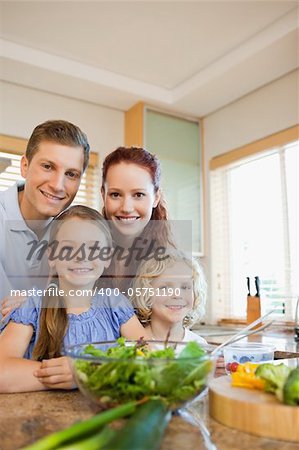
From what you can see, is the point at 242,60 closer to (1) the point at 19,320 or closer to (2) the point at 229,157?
(2) the point at 229,157

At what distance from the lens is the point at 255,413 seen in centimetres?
53

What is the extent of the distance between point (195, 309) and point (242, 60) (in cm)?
178

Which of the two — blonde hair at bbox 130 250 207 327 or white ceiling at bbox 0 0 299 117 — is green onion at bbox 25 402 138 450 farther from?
white ceiling at bbox 0 0 299 117

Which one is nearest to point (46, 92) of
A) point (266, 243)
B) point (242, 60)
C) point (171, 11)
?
point (171, 11)

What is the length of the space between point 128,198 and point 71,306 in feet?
0.99

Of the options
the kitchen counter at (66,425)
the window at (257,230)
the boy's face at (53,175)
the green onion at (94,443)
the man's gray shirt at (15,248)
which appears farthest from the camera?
the window at (257,230)

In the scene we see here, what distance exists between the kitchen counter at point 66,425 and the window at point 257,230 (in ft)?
6.22

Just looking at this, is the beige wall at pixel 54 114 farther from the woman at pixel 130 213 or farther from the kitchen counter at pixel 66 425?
the kitchen counter at pixel 66 425

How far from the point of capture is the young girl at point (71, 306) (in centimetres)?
88

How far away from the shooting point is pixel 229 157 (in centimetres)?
298

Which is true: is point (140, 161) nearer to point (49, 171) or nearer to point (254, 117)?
point (49, 171)

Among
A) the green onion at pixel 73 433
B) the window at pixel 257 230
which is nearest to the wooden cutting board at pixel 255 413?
the green onion at pixel 73 433

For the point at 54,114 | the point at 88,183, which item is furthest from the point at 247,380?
the point at 54,114

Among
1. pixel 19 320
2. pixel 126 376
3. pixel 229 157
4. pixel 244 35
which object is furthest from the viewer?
pixel 229 157
